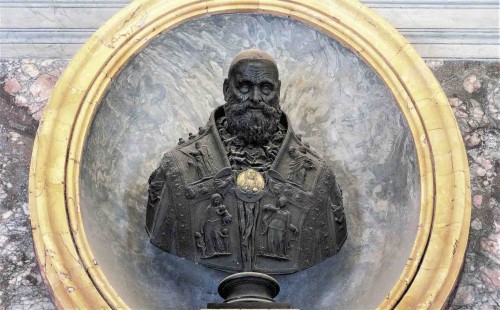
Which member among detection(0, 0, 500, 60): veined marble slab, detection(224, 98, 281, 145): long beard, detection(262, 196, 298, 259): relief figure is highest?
detection(0, 0, 500, 60): veined marble slab

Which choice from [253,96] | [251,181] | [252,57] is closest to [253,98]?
[253,96]

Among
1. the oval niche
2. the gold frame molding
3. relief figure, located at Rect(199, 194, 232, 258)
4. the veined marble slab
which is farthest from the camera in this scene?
the veined marble slab

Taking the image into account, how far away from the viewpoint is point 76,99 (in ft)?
28.5

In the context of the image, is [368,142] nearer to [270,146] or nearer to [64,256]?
[270,146]

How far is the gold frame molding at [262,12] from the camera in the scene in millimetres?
8242

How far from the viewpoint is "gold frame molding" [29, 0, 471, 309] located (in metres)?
8.24

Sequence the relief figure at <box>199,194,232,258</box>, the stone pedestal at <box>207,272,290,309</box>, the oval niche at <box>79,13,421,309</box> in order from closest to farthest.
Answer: the stone pedestal at <box>207,272,290,309</box> < the relief figure at <box>199,194,232,258</box> < the oval niche at <box>79,13,421,309</box>

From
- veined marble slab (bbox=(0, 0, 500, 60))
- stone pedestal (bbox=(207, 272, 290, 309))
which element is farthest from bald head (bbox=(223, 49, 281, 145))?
veined marble slab (bbox=(0, 0, 500, 60))

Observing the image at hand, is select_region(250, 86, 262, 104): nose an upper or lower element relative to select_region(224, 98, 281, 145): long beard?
upper

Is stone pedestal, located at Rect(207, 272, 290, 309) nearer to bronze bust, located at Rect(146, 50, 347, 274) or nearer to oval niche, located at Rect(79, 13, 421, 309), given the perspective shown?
bronze bust, located at Rect(146, 50, 347, 274)

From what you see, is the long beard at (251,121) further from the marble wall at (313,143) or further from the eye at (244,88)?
the marble wall at (313,143)

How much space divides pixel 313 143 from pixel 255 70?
972mm

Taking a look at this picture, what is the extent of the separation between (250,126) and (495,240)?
1737mm

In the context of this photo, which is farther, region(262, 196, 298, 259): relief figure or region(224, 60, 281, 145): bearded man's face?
region(224, 60, 281, 145): bearded man's face
